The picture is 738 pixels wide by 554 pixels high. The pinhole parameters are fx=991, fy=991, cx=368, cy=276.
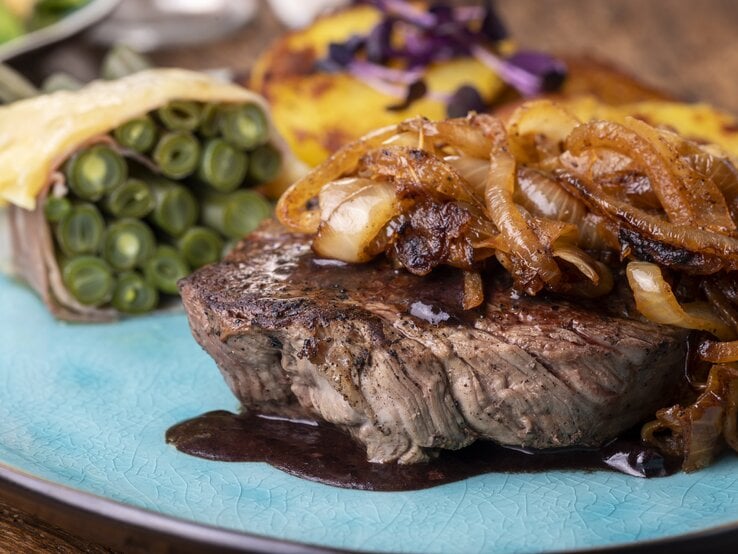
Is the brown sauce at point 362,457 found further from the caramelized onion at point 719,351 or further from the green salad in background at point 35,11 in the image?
the green salad in background at point 35,11

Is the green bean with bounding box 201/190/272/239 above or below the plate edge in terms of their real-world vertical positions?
below

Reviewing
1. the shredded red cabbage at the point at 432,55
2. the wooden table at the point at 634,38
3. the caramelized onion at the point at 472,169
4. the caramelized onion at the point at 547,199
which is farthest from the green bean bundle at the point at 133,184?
the wooden table at the point at 634,38

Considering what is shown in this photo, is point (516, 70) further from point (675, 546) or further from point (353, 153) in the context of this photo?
point (675, 546)

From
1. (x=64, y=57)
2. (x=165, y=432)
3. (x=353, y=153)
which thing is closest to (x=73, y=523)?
(x=165, y=432)

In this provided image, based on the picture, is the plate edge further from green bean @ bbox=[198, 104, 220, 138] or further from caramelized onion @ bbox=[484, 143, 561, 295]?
green bean @ bbox=[198, 104, 220, 138]

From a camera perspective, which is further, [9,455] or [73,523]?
[9,455]

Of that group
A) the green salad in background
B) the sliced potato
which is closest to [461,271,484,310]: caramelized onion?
the sliced potato
